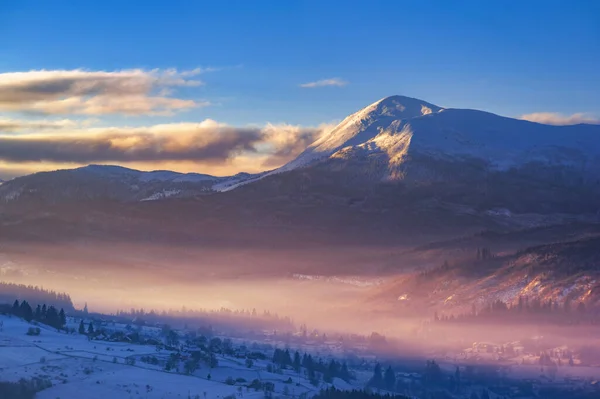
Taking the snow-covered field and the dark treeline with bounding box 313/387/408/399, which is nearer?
the snow-covered field

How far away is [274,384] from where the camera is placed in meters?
186

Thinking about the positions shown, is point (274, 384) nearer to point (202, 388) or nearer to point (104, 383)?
point (202, 388)

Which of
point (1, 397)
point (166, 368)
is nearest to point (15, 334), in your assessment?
point (166, 368)

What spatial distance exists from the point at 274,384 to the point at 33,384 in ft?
129

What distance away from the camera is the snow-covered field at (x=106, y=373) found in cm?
16562

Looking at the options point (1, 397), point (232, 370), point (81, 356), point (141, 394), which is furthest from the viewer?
point (232, 370)

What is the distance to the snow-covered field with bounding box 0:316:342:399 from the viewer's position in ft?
543

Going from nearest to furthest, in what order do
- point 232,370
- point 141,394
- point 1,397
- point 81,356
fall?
point 1,397 < point 141,394 < point 81,356 < point 232,370

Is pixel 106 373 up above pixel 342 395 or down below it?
above

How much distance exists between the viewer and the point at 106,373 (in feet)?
572

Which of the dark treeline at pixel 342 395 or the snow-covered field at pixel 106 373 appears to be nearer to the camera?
the snow-covered field at pixel 106 373

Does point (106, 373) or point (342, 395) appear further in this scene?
point (342, 395)

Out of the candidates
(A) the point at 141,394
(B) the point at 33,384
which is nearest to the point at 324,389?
(A) the point at 141,394

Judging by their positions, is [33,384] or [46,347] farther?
[46,347]
